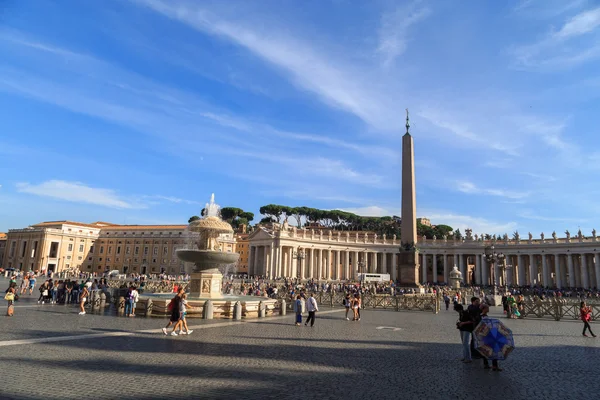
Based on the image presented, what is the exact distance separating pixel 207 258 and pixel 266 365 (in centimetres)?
1054

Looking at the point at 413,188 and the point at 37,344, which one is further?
the point at 413,188

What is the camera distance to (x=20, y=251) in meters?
79.4

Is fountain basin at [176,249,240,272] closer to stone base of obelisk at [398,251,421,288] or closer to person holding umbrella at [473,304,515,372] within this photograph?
person holding umbrella at [473,304,515,372]

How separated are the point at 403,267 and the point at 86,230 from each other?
73.4m

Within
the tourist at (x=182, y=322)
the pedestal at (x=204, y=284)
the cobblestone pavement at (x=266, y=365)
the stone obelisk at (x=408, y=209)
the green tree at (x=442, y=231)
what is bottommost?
Answer: the cobblestone pavement at (x=266, y=365)

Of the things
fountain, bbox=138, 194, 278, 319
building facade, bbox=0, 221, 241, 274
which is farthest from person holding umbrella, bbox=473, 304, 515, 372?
building facade, bbox=0, 221, 241, 274

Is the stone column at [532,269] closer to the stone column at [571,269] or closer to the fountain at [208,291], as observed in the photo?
the stone column at [571,269]

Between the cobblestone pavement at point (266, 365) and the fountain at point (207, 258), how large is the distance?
194 inches

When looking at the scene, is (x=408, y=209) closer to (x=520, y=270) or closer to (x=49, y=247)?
(x=520, y=270)

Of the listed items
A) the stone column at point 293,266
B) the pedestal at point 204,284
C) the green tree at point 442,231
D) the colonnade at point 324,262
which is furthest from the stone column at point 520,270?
the pedestal at point 204,284

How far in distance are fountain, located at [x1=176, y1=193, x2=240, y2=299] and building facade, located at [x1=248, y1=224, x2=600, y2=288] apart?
152ft

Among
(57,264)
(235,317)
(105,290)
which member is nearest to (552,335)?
(235,317)

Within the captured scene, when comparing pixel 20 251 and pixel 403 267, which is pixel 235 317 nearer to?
pixel 403 267

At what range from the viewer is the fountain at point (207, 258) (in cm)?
1781
